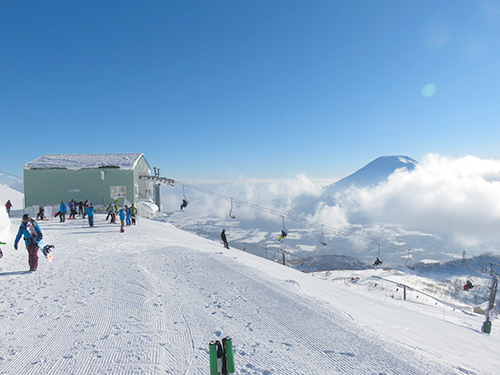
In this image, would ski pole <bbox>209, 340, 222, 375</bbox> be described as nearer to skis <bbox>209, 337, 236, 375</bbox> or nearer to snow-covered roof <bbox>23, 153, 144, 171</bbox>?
skis <bbox>209, 337, 236, 375</bbox>

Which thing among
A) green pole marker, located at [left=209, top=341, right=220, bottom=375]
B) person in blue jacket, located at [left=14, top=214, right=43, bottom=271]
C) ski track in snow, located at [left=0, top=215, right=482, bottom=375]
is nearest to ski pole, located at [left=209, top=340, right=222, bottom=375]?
green pole marker, located at [left=209, top=341, right=220, bottom=375]

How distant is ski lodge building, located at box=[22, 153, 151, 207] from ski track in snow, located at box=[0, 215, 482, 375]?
57.6 ft

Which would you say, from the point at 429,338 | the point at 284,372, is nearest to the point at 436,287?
the point at 429,338

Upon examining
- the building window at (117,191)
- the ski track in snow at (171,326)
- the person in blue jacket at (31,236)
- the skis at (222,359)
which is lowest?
the ski track in snow at (171,326)

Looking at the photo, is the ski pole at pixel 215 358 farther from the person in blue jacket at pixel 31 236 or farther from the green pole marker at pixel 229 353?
the person in blue jacket at pixel 31 236

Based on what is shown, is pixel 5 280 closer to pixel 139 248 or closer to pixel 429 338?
pixel 139 248

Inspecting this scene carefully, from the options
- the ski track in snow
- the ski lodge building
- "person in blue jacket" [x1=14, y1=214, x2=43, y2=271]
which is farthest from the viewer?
the ski lodge building

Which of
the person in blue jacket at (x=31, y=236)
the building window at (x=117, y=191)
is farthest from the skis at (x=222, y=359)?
the building window at (x=117, y=191)

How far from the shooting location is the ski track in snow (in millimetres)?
3969

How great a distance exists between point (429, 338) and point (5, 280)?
12.3m

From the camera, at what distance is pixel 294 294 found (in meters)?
7.13

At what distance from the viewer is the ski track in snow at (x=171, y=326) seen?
397cm

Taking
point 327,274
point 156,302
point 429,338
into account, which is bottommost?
point 327,274

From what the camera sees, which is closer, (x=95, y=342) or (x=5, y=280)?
(x=95, y=342)
